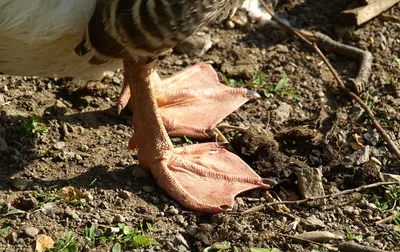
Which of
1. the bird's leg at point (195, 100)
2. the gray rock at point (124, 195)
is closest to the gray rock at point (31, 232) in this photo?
the gray rock at point (124, 195)

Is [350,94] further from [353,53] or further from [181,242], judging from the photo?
[181,242]

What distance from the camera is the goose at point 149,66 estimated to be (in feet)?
14.0

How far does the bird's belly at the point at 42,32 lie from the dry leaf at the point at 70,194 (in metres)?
0.77

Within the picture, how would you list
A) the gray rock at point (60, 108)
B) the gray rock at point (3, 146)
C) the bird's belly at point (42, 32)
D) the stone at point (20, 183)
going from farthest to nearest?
1. the gray rock at point (60, 108)
2. the gray rock at point (3, 146)
3. the stone at point (20, 183)
4. the bird's belly at point (42, 32)

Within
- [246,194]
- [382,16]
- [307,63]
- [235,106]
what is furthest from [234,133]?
[382,16]

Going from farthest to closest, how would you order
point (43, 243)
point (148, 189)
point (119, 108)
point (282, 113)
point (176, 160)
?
point (282, 113) → point (119, 108) → point (176, 160) → point (148, 189) → point (43, 243)

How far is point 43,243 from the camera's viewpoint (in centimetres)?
410

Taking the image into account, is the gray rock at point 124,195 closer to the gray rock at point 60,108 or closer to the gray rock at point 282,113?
the gray rock at point 60,108

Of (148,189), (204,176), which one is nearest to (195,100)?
(204,176)

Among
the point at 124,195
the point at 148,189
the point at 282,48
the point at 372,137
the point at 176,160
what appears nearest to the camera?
the point at 124,195

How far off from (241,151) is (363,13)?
1.91 meters

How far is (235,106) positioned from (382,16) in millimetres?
1709

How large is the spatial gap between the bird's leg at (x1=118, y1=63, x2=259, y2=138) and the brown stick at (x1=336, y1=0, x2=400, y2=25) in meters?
1.21

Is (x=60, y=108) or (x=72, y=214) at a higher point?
(x=60, y=108)
